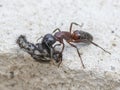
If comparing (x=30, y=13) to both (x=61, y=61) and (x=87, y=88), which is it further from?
(x=87, y=88)

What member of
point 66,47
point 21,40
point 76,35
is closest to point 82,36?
point 76,35

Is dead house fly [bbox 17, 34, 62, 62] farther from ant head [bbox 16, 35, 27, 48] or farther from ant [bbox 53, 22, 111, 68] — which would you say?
ant [bbox 53, 22, 111, 68]

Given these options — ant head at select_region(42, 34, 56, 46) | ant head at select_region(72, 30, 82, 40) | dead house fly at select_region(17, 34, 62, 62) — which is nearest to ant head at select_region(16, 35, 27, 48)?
dead house fly at select_region(17, 34, 62, 62)

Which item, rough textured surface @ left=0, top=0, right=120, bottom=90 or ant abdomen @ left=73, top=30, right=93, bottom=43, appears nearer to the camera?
rough textured surface @ left=0, top=0, right=120, bottom=90

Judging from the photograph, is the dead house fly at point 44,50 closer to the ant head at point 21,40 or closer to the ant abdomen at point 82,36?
the ant head at point 21,40

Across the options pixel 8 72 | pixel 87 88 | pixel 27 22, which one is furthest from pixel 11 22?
pixel 87 88

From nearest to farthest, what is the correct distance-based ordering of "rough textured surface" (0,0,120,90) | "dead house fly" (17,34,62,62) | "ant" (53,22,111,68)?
"rough textured surface" (0,0,120,90) < "dead house fly" (17,34,62,62) < "ant" (53,22,111,68)

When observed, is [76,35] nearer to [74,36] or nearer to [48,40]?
[74,36]
